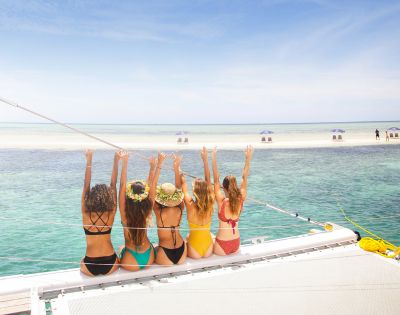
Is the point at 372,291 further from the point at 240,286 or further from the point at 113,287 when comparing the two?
the point at 113,287

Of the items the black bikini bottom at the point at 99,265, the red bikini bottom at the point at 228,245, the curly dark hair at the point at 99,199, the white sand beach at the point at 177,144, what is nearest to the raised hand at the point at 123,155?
the curly dark hair at the point at 99,199

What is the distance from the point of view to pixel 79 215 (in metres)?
13.4

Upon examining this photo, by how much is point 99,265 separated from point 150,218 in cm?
94

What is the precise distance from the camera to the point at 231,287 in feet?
14.7

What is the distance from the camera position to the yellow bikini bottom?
17.4ft

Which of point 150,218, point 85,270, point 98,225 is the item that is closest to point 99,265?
point 85,270

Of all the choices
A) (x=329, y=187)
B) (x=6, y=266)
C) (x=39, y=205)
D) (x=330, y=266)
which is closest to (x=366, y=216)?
(x=329, y=187)

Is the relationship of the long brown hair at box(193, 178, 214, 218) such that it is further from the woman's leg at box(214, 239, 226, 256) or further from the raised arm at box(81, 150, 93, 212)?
the raised arm at box(81, 150, 93, 212)

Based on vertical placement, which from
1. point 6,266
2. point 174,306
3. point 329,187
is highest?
point 329,187

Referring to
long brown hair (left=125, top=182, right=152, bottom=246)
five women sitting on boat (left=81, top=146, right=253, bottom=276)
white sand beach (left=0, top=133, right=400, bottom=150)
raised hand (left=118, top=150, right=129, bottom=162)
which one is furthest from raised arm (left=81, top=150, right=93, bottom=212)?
white sand beach (left=0, top=133, right=400, bottom=150)

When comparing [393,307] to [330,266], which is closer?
[393,307]

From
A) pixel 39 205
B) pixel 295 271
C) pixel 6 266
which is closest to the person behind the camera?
pixel 295 271

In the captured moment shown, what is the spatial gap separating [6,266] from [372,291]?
8.29 metres

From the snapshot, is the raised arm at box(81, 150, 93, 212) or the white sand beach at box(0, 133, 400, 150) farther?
the white sand beach at box(0, 133, 400, 150)
